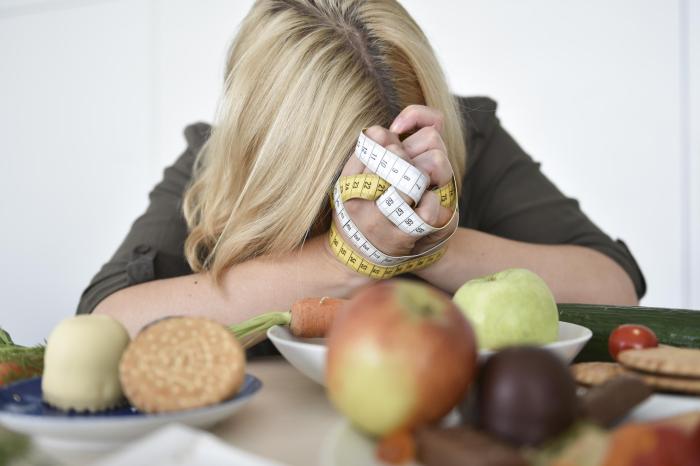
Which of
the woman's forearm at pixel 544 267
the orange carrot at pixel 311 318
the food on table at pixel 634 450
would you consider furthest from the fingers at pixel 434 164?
the food on table at pixel 634 450

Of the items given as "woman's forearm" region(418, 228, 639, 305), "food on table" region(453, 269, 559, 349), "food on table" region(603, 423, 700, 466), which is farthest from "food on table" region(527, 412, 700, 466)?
"woman's forearm" region(418, 228, 639, 305)

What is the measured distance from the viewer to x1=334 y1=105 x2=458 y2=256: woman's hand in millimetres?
1070

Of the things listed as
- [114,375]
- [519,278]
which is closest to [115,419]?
[114,375]

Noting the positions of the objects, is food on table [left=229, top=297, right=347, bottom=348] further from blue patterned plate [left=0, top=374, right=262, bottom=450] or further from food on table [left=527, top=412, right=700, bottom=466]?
food on table [left=527, top=412, right=700, bottom=466]

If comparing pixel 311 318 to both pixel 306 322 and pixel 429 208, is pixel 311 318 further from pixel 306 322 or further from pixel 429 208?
pixel 429 208

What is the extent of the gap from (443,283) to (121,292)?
2.13 ft

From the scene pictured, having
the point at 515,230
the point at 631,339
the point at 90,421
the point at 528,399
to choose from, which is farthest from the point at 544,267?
the point at 90,421

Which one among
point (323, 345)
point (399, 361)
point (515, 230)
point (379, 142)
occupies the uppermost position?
point (379, 142)

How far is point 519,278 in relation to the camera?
0.82 meters

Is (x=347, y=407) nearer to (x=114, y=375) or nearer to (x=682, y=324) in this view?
(x=114, y=375)

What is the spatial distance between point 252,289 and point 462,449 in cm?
80

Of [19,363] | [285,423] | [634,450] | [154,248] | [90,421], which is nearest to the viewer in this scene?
[634,450]

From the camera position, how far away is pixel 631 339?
0.82m

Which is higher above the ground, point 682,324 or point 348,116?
point 348,116
